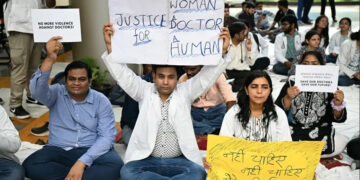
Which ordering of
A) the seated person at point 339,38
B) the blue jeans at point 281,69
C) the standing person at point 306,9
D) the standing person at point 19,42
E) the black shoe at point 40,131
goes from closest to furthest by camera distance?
the black shoe at point 40,131, the standing person at point 19,42, the blue jeans at point 281,69, the seated person at point 339,38, the standing person at point 306,9

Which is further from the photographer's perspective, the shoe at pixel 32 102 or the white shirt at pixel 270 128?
the shoe at pixel 32 102

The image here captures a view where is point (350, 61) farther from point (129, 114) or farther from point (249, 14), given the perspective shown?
point (249, 14)

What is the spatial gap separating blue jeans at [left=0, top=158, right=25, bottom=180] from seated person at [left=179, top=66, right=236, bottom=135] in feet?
5.39

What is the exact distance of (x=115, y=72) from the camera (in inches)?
108

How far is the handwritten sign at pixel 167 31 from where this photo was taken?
2.66 metres

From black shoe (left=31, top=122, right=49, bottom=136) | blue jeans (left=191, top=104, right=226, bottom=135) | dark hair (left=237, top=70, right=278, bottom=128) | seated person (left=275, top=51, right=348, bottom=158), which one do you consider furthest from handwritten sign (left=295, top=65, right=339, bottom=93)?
black shoe (left=31, top=122, right=49, bottom=136)

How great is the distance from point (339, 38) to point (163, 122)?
5.84 meters

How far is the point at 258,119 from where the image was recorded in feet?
9.14

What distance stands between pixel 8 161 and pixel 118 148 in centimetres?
114

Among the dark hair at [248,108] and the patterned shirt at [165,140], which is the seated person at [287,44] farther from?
the patterned shirt at [165,140]

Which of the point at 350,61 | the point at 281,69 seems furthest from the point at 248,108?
the point at 281,69

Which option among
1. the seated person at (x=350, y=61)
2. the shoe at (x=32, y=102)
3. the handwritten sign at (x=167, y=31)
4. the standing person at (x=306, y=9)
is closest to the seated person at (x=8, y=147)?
the handwritten sign at (x=167, y=31)

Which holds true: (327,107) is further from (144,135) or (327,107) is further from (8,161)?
(8,161)

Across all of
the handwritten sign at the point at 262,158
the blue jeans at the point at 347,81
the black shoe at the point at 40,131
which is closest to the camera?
the handwritten sign at the point at 262,158
